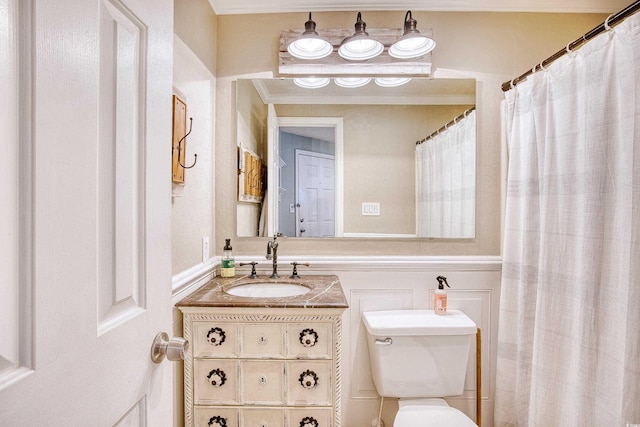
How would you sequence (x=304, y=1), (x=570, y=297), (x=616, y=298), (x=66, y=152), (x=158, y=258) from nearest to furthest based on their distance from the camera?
(x=66, y=152) → (x=158, y=258) → (x=616, y=298) → (x=570, y=297) → (x=304, y=1)

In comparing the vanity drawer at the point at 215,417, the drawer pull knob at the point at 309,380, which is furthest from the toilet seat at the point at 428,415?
the vanity drawer at the point at 215,417

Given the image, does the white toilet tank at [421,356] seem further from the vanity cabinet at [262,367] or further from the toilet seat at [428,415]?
the vanity cabinet at [262,367]

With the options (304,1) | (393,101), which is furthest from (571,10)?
(304,1)

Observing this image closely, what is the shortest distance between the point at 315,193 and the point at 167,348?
1.28m

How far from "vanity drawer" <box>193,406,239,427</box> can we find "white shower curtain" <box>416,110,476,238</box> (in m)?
1.25

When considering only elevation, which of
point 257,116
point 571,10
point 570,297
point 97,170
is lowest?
point 570,297

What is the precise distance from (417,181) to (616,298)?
0.98 meters

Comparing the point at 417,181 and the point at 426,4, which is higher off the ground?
the point at 426,4

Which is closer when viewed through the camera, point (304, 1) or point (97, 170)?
point (97, 170)

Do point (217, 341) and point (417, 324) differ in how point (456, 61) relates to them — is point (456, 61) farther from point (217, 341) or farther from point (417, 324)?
point (217, 341)

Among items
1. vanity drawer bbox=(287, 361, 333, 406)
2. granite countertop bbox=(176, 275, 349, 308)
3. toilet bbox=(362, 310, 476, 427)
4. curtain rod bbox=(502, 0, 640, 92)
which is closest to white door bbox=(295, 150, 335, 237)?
granite countertop bbox=(176, 275, 349, 308)

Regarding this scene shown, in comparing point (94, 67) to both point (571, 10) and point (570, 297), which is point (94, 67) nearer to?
point (570, 297)

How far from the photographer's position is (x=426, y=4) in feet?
6.00

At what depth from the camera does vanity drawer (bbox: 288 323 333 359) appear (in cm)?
135
